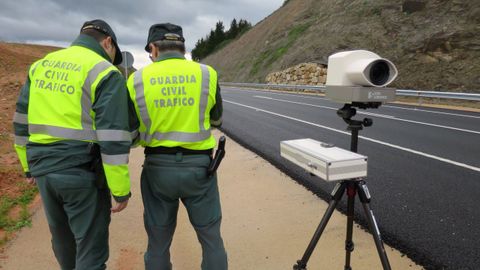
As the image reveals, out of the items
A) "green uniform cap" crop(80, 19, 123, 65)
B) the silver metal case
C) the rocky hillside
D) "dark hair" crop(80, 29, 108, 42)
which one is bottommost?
the silver metal case

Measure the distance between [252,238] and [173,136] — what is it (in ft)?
5.82

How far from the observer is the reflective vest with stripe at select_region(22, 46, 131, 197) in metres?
2.45

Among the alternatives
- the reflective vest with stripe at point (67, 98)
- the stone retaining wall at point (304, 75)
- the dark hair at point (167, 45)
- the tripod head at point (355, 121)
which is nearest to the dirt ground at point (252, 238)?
the tripod head at point (355, 121)

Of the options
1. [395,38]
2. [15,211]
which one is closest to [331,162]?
[15,211]

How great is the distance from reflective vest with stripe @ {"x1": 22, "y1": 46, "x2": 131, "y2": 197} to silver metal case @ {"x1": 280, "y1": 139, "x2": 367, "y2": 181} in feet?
3.99

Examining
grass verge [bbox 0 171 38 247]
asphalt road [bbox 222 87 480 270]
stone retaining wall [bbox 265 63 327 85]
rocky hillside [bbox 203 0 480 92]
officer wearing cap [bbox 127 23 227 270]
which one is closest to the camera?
officer wearing cap [bbox 127 23 227 270]

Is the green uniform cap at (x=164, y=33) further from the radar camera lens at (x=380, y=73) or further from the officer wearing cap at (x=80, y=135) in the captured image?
the radar camera lens at (x=380, y=73)

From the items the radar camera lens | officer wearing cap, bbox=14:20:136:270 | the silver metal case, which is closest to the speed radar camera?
the radar camera lens

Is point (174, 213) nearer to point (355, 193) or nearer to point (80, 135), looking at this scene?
point (80, 135)

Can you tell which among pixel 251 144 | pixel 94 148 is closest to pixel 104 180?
pixel 94 148

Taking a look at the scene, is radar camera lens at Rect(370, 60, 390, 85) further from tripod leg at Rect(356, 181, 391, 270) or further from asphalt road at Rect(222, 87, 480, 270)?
asphalt road at Rect(222, 87, 480, 270)

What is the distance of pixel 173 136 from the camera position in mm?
2646

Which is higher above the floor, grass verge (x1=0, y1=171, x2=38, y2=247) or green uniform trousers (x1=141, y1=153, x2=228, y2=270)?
green uniform trousers (x1=141, y1=153, x2=228, y2=270)

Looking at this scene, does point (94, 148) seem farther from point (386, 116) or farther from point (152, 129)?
point (386, 116)
